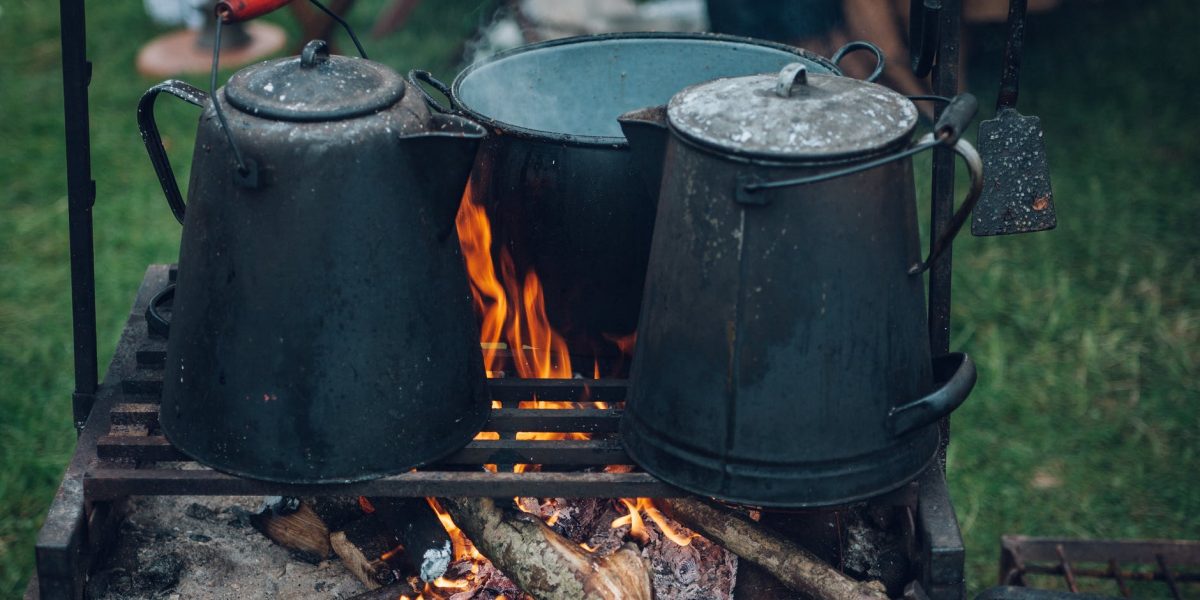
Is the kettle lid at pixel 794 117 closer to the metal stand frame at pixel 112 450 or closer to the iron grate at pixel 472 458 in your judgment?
the metal stand frame at pixel 112 450

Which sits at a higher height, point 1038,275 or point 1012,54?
point 1012,54

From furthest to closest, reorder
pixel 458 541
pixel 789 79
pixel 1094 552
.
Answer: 1. pixel 1094 552
2. pixel 458 541
3. pixel 789 79

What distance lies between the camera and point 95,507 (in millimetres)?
1819

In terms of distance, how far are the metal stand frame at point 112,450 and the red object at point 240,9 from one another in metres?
0.29

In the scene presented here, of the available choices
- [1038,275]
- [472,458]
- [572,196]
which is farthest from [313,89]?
[1038,275]

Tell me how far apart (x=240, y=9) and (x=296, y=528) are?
34.0 inches

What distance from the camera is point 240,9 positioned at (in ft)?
5.50

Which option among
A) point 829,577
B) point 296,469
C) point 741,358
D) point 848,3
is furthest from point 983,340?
point 296,469

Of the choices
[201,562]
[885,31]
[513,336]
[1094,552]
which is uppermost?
[513,336]

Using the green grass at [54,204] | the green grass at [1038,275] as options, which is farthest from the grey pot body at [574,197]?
the green grass at [54,204]

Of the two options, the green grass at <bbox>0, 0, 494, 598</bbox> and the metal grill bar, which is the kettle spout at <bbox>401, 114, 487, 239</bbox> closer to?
the metal grill bar

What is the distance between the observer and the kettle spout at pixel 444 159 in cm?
156

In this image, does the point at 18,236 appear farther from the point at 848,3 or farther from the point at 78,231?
the point at 848,3

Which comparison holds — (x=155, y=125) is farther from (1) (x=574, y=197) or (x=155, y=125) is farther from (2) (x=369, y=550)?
(2) (x=369, y=550)
